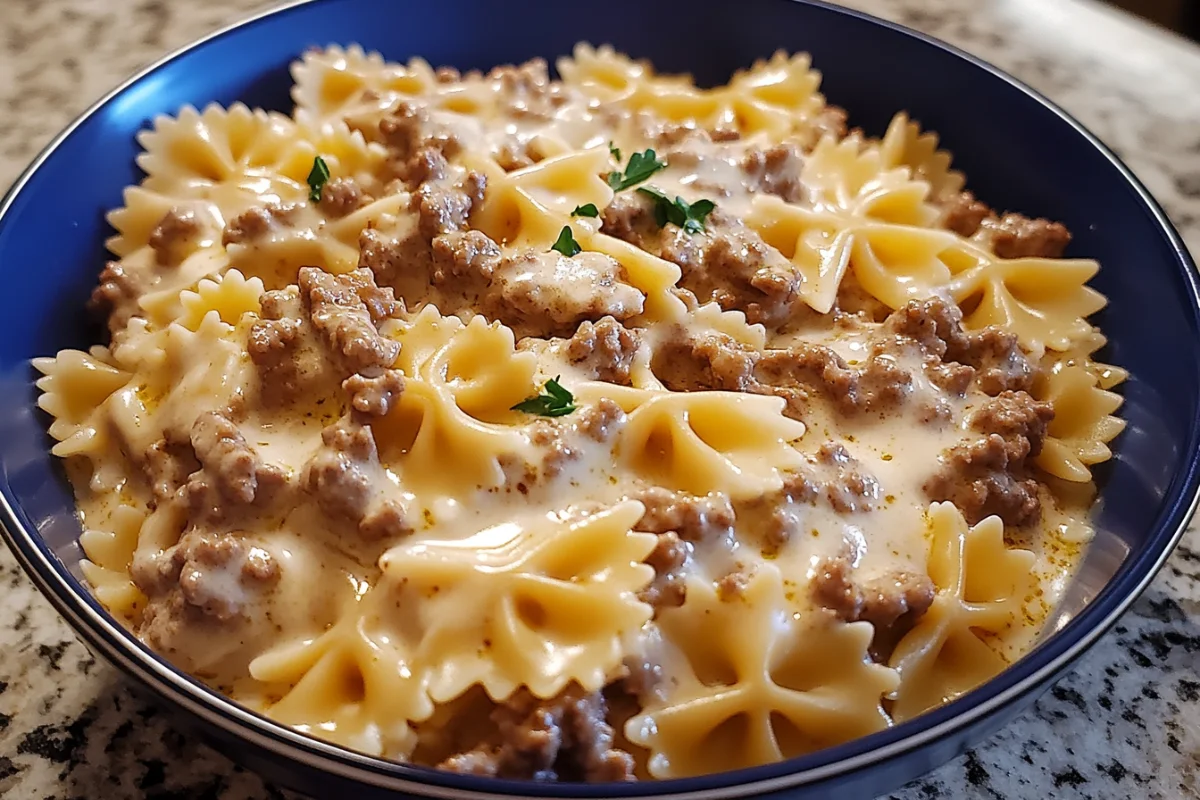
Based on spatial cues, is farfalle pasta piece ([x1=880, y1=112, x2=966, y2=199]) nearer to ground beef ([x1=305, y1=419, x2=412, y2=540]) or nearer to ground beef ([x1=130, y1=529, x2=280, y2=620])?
ground beef ([x1=305, y1=419, x2=412, y2=540])

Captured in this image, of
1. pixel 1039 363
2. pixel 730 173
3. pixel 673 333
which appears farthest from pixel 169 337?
pixel 1039 363

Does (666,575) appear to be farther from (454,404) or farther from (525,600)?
(454,404)

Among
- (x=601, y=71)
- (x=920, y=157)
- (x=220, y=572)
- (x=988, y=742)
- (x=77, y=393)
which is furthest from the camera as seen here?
(x=601, y=71)

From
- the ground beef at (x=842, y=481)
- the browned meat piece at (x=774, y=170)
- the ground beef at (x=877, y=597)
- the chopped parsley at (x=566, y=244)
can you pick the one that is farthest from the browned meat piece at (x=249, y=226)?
the ground beef at (x=877, y=597)

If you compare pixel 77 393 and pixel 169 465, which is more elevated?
pixel 169 465

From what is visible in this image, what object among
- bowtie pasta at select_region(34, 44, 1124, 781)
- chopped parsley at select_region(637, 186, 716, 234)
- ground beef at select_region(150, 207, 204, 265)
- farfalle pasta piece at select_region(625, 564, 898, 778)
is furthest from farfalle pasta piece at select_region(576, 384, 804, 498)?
ground beef at select_region(150, 207, 204, 265)

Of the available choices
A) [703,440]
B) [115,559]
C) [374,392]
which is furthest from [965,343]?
[115,559]
